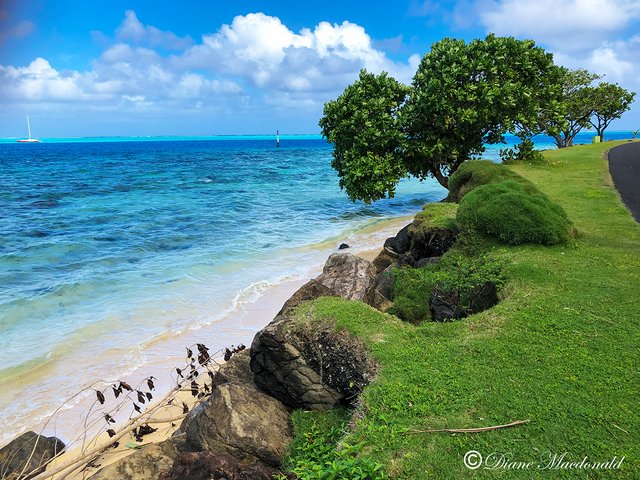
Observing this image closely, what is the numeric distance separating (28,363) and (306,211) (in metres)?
21.9

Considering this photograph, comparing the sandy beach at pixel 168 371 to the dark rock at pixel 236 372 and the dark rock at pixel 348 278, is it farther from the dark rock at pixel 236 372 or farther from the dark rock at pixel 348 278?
the dark rock at pixel 348 278

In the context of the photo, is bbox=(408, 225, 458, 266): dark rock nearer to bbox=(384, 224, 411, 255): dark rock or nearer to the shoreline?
bbox=(384, 224, 411, 255): dark rock

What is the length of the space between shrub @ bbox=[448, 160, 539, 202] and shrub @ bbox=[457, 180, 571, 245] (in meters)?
3.32

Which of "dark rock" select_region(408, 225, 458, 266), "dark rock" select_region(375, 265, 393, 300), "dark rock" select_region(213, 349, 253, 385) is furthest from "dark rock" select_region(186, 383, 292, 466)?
"dark rock" select_region(408, 225, 458, 266)

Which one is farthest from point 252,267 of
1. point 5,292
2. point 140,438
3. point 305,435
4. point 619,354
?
point 619,354

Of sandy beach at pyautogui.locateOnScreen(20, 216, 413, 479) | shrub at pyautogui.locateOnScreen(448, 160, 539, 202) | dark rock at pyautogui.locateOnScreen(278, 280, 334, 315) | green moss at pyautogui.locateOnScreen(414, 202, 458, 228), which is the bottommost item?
sandy beach at pyautogui.locateOnScreen(20, 216, 413, 479)

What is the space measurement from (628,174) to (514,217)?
14.3 meters

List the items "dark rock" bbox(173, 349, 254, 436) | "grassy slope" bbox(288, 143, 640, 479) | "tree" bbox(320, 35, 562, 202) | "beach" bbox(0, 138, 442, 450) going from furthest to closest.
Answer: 1. "tree" bbox(320, 35, 562, 202)
2. "beach" bbox(0, 138, 442, 450)
3. "dark rock" bbox(173, 349, 254, 436)
4. "grassy slope" bbox(288, 143, 640, 479)

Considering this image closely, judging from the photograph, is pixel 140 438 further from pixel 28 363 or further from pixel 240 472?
pixel 28 363

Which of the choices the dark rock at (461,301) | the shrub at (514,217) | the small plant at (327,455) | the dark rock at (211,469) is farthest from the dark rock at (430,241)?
the dark rock at (211,469)

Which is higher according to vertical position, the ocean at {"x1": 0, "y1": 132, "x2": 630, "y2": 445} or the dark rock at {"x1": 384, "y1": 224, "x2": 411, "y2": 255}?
the dark rock at {"x1": 384, "y1": 224, "x2": 411, "y2": 255}

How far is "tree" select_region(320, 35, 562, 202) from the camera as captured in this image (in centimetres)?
1830

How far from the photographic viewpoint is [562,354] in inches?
255

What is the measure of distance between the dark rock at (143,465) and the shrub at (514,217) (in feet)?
27.9
